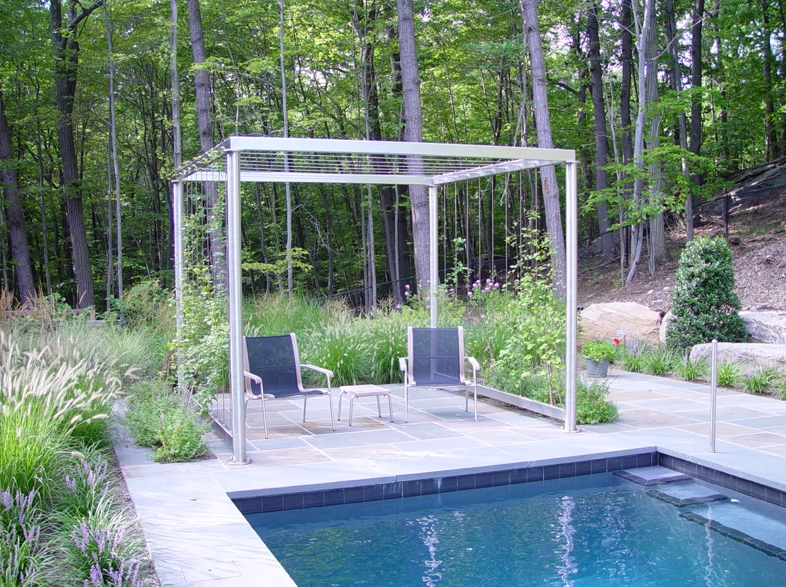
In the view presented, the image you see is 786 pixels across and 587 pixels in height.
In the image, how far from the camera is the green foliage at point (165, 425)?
4.95 metres

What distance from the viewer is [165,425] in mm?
5074

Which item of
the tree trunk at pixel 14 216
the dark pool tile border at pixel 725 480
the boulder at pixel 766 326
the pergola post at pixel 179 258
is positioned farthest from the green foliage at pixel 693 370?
the tree trunk at pixel 14 216

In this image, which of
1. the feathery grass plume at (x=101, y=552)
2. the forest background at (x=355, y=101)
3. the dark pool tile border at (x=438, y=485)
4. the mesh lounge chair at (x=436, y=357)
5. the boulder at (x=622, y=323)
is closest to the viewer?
the feathery grass plume at (x=101, y=552)

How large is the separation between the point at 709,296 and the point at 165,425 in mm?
6325

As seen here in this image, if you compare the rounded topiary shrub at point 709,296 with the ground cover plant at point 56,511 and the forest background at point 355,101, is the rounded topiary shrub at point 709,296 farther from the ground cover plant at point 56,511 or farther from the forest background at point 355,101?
the ground cover plant at point 56,511

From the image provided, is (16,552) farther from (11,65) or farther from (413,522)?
(11,65)

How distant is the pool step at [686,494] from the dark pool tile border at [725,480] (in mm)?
89

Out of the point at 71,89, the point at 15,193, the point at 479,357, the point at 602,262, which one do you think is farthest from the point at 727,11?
the point at 15,193

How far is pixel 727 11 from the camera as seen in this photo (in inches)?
619

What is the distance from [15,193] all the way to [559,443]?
12.9m

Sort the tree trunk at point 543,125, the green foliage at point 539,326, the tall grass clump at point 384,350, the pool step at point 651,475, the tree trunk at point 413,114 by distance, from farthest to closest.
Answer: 1. the tree trunk at point 413,114
2. the tree trunk at point 543,125
3. the tall grass clump at point 384,350
4. the green foliage at point 539,326
5. the pool step at point 651,475

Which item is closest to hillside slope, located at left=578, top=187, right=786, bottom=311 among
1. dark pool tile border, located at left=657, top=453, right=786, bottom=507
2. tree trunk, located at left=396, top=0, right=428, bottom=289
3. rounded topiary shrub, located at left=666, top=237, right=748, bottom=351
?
rounded topiary shrub, located at left=666, top=237, right=748, bottom=351

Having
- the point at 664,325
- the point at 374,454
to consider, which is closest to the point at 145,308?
the point at 374,454

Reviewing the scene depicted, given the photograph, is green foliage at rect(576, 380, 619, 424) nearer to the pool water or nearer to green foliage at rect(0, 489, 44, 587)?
the pool water
